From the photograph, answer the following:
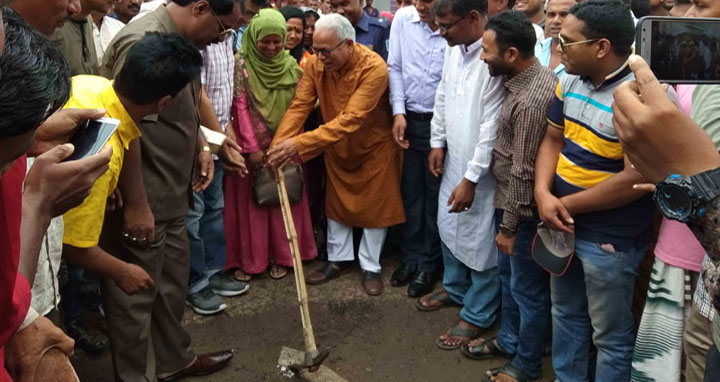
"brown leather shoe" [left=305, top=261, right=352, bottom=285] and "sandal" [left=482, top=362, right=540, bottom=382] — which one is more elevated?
"sandal" [left=482, top=362, right=540, bottom=382]

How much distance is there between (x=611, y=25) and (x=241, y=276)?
315cm

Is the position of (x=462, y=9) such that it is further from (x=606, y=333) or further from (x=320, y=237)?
(x=320, y=237)

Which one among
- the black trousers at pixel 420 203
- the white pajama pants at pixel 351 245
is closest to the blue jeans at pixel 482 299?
the black trousers at pixel 420 203

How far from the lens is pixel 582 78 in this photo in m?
2.77

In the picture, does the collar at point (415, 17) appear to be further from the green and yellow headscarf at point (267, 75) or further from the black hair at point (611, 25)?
the black hair at point (611, 25)

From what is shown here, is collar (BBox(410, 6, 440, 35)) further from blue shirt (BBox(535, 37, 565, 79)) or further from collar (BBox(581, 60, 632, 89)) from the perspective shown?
collar (BBox(581, 60, 632, 89))

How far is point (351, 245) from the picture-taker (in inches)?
191

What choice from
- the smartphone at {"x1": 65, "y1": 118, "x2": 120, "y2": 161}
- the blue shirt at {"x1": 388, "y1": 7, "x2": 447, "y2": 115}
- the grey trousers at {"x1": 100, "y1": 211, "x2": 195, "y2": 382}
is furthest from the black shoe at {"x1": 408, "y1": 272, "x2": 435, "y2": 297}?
the smartphone at {"x1": 65, "y1": 118, "x2": 120, "y2": 161}

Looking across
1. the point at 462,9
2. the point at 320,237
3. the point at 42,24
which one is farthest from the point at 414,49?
the point at 42,24

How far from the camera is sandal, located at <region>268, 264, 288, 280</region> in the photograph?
15.6 feet

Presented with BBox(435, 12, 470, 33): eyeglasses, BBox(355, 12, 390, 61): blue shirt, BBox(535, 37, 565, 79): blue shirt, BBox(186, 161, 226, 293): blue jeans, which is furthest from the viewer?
BBox(355, 12, 390, 61): blue shirt

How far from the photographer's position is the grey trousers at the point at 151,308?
116 inches

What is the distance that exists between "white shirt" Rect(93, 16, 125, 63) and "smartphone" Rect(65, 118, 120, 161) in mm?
2029

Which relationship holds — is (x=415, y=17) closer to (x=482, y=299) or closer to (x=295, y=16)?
(x=295, y=16)
